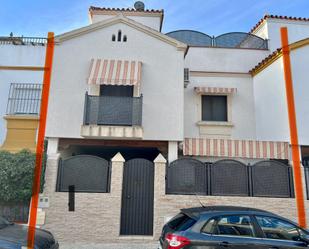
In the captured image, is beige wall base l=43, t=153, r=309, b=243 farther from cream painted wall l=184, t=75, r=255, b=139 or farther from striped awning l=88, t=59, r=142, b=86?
cream painted wall l=184, t=75, r=255, b=139

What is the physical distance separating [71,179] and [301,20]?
18.7m

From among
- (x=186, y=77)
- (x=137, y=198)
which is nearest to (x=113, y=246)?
(x=137, y=198)

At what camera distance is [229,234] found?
6.55 m

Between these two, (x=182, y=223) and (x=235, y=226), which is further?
(x=182, y=223)

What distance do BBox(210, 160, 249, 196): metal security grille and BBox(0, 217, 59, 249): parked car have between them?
22.7 feet

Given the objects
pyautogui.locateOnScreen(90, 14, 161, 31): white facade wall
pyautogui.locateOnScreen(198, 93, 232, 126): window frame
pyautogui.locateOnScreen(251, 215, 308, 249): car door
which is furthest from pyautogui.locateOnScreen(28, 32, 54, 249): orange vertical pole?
pyautogui.locateOnScreen(198, 93, 232, 126): window frame

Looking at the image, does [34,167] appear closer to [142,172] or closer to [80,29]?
[142,172]

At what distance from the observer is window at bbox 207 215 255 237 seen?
6.54m

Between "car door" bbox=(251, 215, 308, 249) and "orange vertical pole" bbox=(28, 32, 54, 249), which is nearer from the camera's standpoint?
"car door" bbox=(251, 215, 308, 249)

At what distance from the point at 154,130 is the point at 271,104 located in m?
7.01

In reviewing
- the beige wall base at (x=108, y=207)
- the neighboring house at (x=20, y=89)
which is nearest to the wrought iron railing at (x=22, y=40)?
the neighboring house at (x=20, y=89)

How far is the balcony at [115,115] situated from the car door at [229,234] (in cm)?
663

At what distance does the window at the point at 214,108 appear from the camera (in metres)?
16.8

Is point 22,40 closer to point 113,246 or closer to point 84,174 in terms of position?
point 84,174
